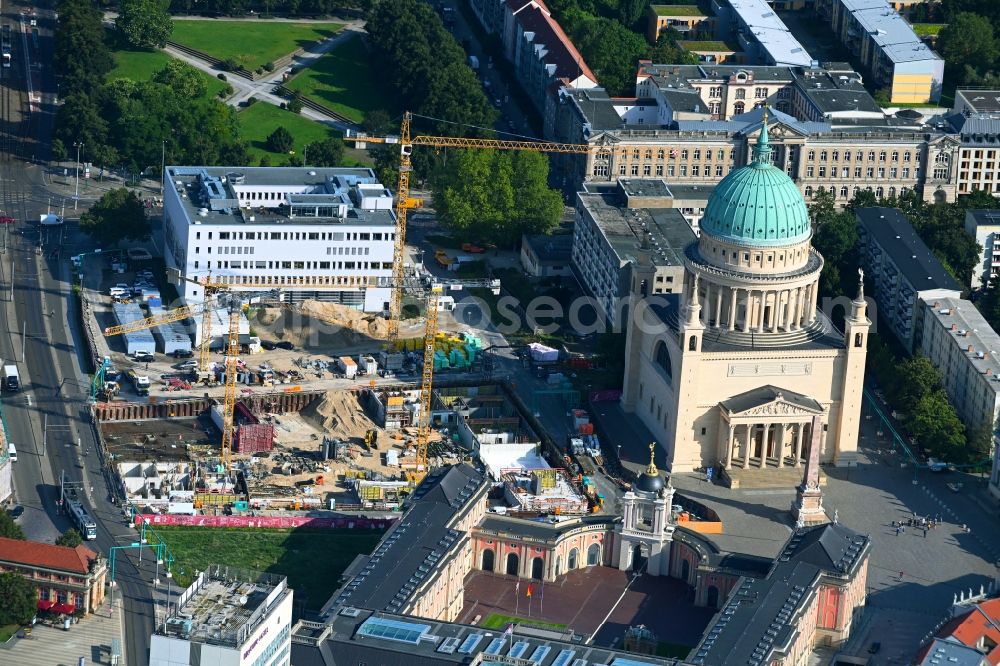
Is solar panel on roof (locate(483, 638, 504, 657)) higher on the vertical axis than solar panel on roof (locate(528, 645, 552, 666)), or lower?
higher

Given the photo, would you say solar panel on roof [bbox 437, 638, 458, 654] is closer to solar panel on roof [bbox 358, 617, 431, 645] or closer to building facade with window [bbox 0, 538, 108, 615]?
solar panel on roof [bbox 358, 617, 431, 645]

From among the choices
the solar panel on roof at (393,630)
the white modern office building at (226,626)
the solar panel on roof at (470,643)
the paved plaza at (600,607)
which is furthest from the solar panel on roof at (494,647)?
the paved plaza at (600,607)

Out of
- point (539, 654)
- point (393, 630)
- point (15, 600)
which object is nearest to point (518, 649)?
point (539, 654)

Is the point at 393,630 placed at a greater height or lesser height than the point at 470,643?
greater

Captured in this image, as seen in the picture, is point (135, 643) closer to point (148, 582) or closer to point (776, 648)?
point (148, 582)

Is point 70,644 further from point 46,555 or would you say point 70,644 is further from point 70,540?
point 70,540

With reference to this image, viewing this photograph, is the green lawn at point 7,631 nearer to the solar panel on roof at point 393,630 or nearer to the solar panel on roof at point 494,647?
the solar panel on roof at point 393,630

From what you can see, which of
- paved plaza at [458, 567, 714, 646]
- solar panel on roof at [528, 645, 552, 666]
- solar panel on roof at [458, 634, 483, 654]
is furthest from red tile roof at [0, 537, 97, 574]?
solar panel on roof at [528, 645, 552, 666]
